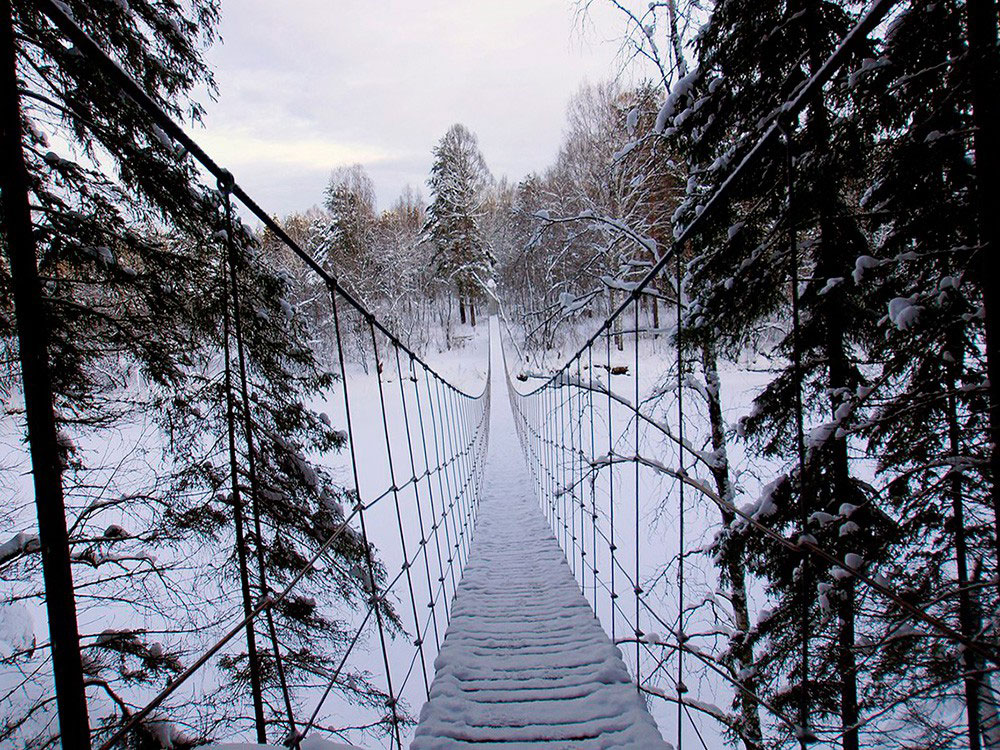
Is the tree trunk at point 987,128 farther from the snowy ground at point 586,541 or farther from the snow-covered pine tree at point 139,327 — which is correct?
the snow-covered pine tree at point 139,327

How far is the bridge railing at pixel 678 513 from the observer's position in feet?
3.23

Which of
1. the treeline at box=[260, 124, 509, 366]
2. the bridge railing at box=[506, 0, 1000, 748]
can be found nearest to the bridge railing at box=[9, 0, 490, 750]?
the bridge railing at box=[506, 0, 1000, 748]

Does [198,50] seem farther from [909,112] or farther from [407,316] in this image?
[407,316]

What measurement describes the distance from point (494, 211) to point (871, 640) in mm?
24554

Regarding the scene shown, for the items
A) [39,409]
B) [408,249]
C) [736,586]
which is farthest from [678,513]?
[408,249]

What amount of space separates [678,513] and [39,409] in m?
7.01

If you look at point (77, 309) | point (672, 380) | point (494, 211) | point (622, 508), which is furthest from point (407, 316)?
point (77, 309)

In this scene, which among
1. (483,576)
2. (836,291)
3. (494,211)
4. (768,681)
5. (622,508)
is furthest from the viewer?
(494,211)

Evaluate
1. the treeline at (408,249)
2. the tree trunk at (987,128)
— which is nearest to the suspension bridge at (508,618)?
the tree trunk at (987,128)

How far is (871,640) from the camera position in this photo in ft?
6.16

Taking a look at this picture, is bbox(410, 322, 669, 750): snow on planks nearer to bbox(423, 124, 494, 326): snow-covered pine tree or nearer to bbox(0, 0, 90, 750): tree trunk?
bbox(0, 0, 90, 750): tree trunk

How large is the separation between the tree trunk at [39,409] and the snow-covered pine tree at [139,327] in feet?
1.65

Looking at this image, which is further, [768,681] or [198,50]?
[198,50]

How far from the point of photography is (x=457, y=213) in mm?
17844
